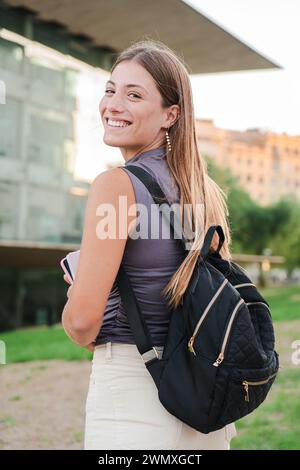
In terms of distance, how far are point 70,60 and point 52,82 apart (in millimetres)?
1840

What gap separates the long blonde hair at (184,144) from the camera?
1.63 meters

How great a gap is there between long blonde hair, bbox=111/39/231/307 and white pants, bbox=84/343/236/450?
340mm

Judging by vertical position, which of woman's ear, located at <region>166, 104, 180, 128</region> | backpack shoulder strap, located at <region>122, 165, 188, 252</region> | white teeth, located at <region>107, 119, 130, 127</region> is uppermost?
woman's ear, located at <region>166, 104, 180, 128</region>

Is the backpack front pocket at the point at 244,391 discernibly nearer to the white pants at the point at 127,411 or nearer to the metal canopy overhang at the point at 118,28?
the white pants at the point at 127,411

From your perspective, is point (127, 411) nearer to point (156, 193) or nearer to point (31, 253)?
point (156, 193)

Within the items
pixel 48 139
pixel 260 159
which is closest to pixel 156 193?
pixel 48 139

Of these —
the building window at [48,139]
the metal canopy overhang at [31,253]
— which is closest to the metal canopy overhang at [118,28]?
the building window at [48,139]

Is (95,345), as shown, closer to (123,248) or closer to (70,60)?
(123,248)

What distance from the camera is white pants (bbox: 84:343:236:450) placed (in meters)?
1.50

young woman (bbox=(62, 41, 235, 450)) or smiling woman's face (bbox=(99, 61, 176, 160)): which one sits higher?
smiling woman's face (bbox=(99, 61, 176, 160))

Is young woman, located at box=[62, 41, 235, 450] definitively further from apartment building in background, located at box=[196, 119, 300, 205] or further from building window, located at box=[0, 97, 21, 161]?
apartment building in background, located at box=[196, 119, 300, 205]

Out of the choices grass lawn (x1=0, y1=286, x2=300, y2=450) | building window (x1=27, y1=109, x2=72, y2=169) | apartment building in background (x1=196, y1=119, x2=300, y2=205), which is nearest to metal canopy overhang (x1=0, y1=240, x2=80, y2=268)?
building window (x1=27, y1=109, x2=72, y2=169)

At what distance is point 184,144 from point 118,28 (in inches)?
826

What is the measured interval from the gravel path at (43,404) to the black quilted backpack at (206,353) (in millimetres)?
4187
